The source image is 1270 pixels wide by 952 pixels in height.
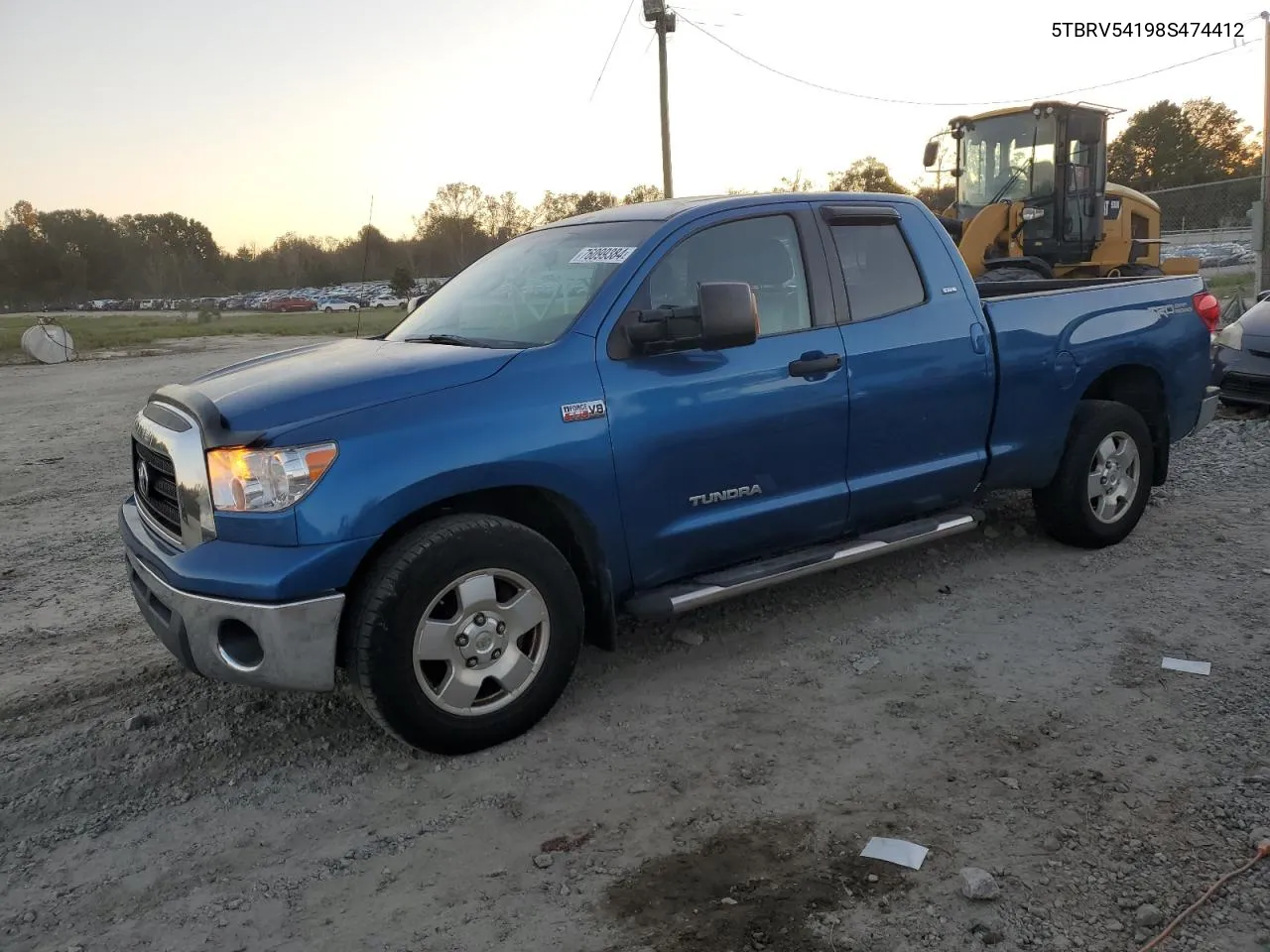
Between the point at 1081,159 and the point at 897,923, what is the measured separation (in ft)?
39.6

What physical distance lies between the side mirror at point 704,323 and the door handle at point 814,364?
0.43 metres

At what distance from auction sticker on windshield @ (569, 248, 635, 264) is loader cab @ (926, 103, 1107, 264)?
32.6ft

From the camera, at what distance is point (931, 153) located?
13.7 meters

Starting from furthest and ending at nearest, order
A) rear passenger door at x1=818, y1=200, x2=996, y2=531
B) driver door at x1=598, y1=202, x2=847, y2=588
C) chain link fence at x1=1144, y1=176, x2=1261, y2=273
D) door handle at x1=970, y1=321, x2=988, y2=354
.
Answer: chain link fence at x1=1144, y1=176, x2=1261, y2=273 < door handle at x1=970, y1=321, x2=988, y2=354 < rear passenger door at x1=818, y1=200, x2=996, y2=531 < driver door at x1=598, y1=202, x2=847, y2=588

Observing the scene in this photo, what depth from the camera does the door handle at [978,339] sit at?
4781 millimetres

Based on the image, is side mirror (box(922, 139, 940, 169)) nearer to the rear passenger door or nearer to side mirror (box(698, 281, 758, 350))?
the rear passenger door

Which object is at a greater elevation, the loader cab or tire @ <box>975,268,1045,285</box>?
the loader cab

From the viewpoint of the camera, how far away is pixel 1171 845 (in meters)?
2.84

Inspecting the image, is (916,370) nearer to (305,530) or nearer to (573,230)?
(573,230)

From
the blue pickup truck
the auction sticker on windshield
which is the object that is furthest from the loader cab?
the auction sticker on windshield

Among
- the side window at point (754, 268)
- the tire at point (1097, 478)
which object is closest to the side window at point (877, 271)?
the side window at point (754, 268)

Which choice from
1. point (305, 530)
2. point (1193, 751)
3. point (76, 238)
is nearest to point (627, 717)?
point (305, 530)

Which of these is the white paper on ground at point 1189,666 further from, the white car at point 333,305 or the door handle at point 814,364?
the white car at point 333,305

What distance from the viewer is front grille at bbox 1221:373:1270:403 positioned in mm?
8547
